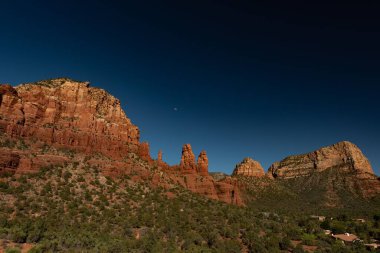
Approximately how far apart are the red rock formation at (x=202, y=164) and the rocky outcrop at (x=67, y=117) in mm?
25739

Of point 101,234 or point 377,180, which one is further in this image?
point 377,180

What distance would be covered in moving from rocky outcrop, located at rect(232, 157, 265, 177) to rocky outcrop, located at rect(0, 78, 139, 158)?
8457 cm

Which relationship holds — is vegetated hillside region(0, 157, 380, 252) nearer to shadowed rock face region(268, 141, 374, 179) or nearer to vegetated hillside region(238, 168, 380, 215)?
vegetated hillside region(238, 168, 380, 215)

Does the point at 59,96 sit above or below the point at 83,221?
above

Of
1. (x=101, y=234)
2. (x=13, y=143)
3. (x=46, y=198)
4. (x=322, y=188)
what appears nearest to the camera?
(x=101, y=234)

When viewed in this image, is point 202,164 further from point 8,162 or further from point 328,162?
point 328,162

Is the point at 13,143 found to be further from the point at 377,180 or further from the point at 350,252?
the point at 377,180

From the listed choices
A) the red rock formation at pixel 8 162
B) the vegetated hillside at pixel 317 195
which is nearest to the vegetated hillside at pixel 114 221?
the red rock formation at pixel 8 162

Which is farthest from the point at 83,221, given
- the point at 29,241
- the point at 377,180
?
the point at 377,180

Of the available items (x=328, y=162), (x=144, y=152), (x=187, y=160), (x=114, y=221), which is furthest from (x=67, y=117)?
(x=328, y=162)

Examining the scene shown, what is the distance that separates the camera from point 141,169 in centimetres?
6291

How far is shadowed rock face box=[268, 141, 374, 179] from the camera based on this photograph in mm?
143000

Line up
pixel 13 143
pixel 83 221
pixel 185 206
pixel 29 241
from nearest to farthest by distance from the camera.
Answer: pixel 29 241
pixel 83 221
pixel 13 143
pixel 185 206

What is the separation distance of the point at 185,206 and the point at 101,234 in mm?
20655
